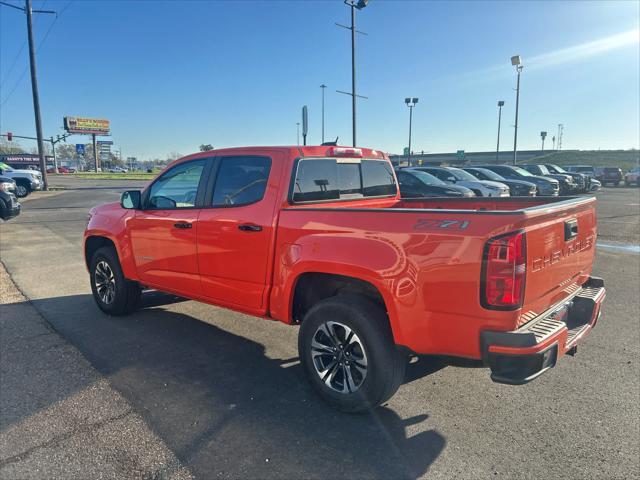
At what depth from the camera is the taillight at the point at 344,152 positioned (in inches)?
158

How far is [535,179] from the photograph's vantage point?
2195 centimetres

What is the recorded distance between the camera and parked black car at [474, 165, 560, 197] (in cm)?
2102

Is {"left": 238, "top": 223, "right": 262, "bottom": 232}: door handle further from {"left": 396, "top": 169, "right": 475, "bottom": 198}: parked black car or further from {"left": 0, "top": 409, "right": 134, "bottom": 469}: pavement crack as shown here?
{"left": 396, "top": 169, "right": 475, "bottom": 198}: parked black car

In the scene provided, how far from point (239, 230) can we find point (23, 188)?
83.5 feet

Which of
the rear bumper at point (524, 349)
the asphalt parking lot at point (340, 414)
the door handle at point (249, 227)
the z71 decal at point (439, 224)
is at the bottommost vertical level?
the asphalt parking lot at point (340, 414)

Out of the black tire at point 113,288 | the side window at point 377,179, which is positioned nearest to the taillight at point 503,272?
the side window at point 377,179

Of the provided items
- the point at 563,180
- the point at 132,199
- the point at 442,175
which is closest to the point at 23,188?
the point at 442,175

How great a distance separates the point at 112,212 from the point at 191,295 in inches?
65.2

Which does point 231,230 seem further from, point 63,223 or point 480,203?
point 63,223

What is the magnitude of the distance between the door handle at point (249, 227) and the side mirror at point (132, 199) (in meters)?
1.74

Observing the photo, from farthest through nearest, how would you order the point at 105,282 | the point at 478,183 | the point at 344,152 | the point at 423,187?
the point at 478,183, the point at 423,187, the point at 105,282, the point at 344,152

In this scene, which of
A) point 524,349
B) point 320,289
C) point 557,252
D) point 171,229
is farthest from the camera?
point 171,229

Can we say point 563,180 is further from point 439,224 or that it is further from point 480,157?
point 480,157

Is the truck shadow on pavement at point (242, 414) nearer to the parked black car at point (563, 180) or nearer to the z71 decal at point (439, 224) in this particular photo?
the z71 decal at point (439, 224)
